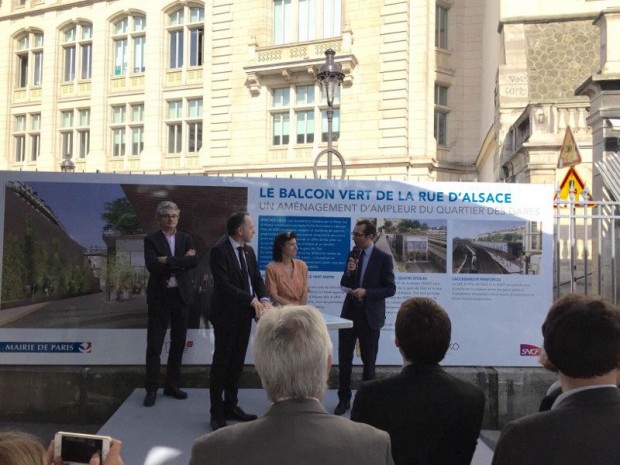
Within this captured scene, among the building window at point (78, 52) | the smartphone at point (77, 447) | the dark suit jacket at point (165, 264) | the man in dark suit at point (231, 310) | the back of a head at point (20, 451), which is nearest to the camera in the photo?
the back of a head at point (20, 451)

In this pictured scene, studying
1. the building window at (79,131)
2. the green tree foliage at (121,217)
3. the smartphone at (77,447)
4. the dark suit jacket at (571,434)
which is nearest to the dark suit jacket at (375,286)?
the green tree foliage at (121,217)

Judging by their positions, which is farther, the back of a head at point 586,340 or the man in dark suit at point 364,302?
the man in dark suit at point 364,302

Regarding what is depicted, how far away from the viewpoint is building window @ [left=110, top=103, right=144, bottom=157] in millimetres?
34156

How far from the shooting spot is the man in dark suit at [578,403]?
71.7 inches

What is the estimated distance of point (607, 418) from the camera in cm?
187

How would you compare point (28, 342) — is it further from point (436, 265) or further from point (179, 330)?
point (436, 265)

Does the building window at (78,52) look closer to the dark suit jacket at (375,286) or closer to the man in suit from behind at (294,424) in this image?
the dark suit jacket at (375,286)

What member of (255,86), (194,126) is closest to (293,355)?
(255,86)

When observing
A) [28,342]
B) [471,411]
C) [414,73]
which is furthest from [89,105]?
[471,411]

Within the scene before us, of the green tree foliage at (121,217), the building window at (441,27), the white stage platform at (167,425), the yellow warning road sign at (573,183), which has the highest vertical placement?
the building window at (441,27)

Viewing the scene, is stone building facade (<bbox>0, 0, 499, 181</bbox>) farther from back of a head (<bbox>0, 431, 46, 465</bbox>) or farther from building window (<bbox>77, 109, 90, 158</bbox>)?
back of a head (<bbox>0, 431, 46, 465</bbox>)

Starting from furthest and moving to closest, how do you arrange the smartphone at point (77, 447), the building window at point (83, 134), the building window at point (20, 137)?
1. the building window at point (20, 137)
2. the building window at point (83, 134)
3. the smartphone at point (77, 447)

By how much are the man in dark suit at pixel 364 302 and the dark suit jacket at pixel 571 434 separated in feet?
13.3

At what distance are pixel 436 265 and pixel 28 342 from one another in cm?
445
